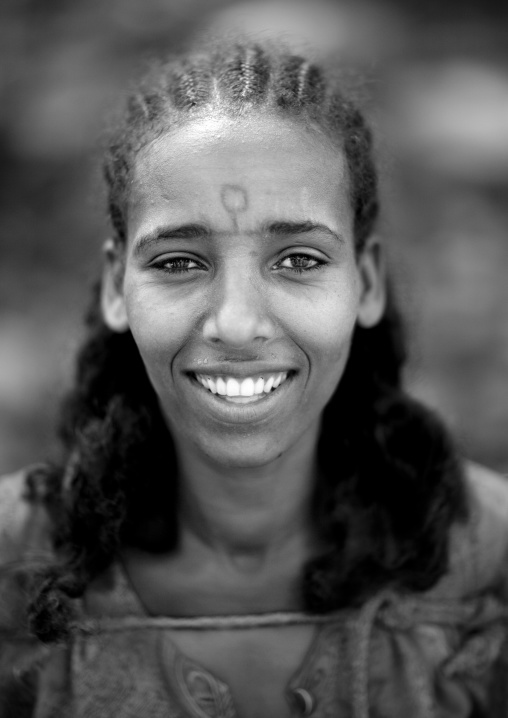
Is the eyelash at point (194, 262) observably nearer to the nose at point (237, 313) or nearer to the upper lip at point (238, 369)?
the nose at point (237, 313)

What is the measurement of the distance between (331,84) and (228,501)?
2.90ft

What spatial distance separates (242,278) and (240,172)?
18 centimetres

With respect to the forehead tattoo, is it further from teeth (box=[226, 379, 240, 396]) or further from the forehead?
teeth (box=[226, 379, 240, 396])

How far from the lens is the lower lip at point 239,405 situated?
1579 millimetres

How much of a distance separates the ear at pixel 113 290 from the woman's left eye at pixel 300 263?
1.22ft

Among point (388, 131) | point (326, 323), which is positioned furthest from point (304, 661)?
point (388, 131)

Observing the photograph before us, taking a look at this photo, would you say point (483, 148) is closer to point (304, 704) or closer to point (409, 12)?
point (409, 12)

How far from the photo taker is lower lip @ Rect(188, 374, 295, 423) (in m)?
1.58

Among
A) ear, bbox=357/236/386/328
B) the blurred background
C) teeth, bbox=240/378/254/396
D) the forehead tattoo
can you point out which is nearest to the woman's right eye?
the forehead tattoo

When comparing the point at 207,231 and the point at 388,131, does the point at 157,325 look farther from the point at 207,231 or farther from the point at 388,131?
the point at 388,131

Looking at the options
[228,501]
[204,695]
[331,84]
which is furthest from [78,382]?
[331,84]

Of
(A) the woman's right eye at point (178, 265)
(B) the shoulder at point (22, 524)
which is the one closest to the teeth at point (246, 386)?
(A) the woman's right eye at point (178, 265)

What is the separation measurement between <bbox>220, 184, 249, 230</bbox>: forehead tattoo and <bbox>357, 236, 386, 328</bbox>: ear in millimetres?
387

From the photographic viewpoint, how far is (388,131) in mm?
4195
